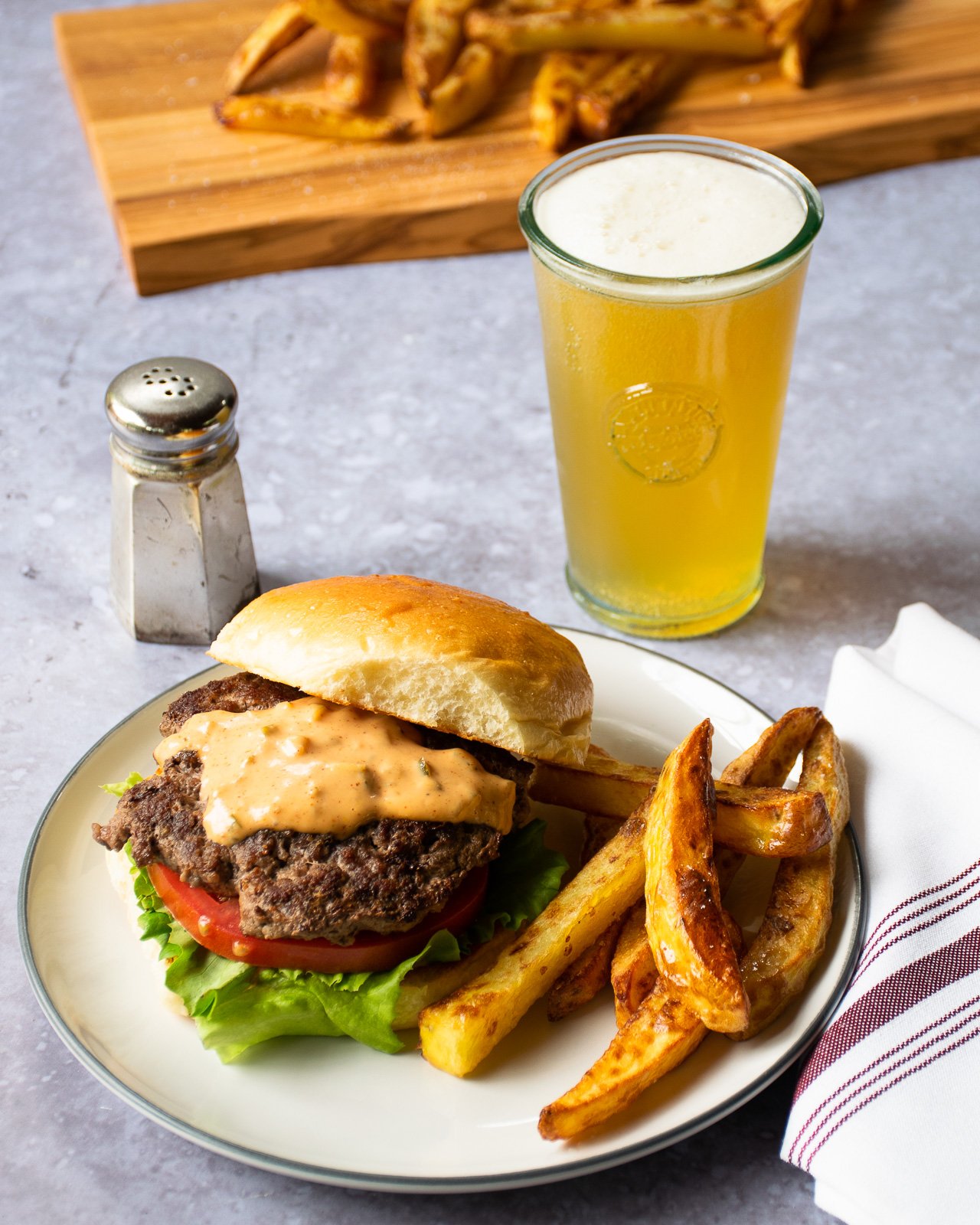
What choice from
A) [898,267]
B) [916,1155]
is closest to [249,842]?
[916,1155]

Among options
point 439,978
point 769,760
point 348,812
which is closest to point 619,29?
point 769,760

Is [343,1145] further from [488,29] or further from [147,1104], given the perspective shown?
[488,29]

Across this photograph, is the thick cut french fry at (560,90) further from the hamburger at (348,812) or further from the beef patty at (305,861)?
the beef patty at (305,861)

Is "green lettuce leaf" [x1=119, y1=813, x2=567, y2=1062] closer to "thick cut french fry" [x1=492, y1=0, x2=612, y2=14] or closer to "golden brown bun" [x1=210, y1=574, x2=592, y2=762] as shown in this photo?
"golden brown bun" [x1=210, y1=574, x2=592, y2=762]

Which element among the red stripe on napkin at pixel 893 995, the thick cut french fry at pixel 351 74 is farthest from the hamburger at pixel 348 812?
the thick cut french fry at pixel 351 74

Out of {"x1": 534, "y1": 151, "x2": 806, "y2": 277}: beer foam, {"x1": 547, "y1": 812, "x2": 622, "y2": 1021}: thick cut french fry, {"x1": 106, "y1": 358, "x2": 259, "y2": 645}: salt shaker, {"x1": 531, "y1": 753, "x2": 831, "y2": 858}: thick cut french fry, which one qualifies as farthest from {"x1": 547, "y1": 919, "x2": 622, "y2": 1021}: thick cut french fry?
{"x1": 106, "y1": 358, "x2": 259, "y2": 645}: salt shaker
